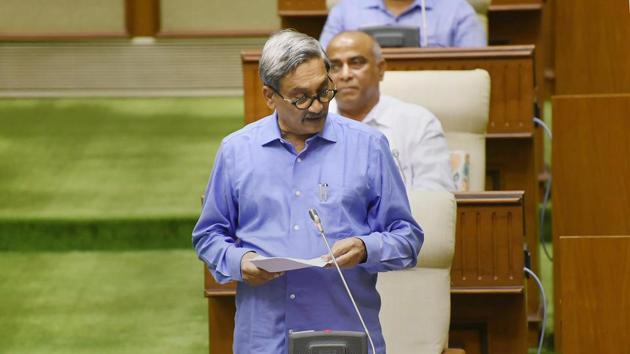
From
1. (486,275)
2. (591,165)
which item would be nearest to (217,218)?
(486,275)

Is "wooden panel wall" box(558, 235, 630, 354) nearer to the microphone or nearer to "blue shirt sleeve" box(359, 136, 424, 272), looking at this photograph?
"blue shirt sleeve" box(359, 136, 424, 272)

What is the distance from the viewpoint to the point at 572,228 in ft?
7.20

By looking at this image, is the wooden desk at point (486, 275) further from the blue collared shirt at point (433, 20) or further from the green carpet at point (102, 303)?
the blue collared shirt at point (433, 20)

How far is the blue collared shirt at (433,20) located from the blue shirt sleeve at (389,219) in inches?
49.8

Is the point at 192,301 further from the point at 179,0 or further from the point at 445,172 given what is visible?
the point at 179,0

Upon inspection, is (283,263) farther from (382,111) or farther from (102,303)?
(102,303)

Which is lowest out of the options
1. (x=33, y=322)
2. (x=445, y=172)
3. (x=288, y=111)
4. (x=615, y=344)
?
(x=33, y=322)

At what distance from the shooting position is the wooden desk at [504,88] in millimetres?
2477

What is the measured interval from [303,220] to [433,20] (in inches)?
53.9

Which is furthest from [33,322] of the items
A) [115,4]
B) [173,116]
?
[115,4]

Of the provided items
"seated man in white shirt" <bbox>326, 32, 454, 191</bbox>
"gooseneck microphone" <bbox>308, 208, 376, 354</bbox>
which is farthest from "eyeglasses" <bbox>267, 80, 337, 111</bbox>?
"seated man in white shirt" <bbox>326, 32, 454, 191</bbox>

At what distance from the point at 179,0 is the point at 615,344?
99.4 inches

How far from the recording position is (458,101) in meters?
2.38

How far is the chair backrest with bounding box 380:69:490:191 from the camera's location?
2373mm
